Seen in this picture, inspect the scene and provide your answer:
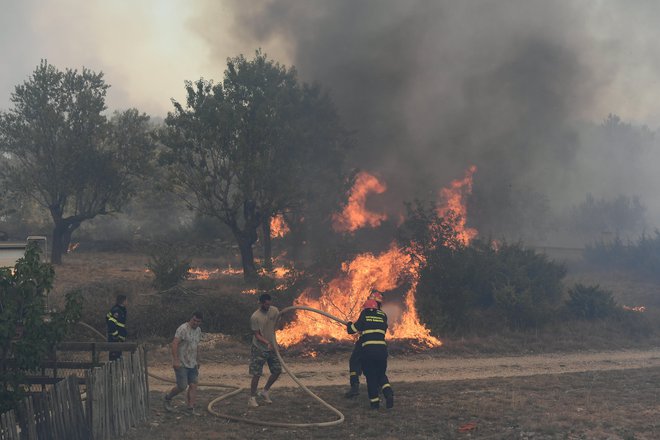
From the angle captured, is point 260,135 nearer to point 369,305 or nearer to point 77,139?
point 77,139

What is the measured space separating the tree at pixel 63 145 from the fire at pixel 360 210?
36.3 ft

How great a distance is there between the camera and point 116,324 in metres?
13.0

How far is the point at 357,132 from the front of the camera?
103ft

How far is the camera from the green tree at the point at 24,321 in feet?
24.5

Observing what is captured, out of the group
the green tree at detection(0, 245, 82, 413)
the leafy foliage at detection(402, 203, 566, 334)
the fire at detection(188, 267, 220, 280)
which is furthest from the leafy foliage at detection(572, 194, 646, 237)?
the green tree at detection(0, 245, 82, 413)

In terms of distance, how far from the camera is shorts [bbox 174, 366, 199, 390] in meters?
10.3

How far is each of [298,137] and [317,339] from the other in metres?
13.1

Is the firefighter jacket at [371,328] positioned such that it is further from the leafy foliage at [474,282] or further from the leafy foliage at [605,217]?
the leafy foliage at [605,217]

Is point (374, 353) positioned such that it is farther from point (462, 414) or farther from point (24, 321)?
point (24, 321)

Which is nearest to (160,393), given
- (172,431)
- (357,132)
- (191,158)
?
(172,431)

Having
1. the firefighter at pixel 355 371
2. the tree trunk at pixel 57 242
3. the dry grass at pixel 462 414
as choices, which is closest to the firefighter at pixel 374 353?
the dry grass at pixel 462 414

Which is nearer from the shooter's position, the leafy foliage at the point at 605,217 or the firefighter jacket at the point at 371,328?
the firefighter jacket at the point at 371,328

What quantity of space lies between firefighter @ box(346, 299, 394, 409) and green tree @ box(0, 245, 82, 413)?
18.2 ft

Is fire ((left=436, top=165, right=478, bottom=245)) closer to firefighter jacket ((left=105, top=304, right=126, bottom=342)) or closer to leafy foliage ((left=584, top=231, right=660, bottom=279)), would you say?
leafy foliage ((left=584, top=231, right=660, bottom=279))
